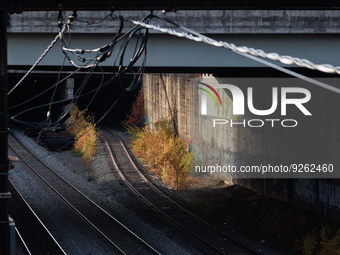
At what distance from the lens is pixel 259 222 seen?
15.4 m

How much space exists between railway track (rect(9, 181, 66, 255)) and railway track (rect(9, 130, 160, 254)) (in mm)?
1593

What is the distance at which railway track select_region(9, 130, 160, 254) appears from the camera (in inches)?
535

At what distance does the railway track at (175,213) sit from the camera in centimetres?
1343

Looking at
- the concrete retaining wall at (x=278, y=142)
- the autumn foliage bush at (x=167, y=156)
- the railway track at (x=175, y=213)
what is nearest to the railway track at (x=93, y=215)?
the railway track at (x=175, y=213)

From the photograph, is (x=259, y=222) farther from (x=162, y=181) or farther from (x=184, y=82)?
(x=184, y=82)

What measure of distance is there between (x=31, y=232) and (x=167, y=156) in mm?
9553

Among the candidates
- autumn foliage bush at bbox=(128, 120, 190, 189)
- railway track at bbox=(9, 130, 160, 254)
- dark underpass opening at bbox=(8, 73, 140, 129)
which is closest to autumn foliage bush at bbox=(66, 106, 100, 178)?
railway track at bbox=(9, 130, 160, 254)

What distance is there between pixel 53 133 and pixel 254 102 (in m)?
18.6

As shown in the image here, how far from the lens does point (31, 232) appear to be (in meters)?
14.9

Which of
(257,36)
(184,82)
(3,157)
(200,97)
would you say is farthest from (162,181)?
(3,157)

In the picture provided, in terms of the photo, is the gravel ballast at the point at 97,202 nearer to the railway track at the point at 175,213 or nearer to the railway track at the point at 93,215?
the railway track at the point at 93,215

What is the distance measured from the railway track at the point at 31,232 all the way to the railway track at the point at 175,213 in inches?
175

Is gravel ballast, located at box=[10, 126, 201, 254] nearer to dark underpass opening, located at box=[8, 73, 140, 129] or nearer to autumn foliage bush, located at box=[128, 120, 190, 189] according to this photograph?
autumn foliage bush, located at box=[128, 120, 190, 189]

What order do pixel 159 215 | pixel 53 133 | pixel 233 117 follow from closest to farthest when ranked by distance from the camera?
pixel 159 215, pixel 233 117, pixel 53 133
